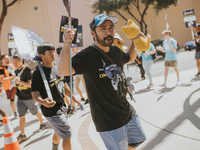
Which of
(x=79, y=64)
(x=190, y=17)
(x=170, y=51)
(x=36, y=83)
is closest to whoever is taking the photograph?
(x=79, y=64)

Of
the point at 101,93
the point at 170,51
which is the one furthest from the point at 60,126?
the point at 170,51

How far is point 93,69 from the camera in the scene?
6.70 ft

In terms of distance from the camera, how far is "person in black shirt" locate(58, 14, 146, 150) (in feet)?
6.54

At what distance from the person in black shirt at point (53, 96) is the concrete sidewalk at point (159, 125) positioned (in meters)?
0.73

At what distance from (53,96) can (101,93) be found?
1177 millimetres

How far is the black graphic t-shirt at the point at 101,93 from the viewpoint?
79.0 inches

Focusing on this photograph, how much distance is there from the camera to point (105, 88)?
204cm

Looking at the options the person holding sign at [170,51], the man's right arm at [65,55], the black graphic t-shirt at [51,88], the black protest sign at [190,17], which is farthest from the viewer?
the black protest sign at [190,17]

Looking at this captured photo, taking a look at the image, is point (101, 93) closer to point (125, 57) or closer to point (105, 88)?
point (105, 88)

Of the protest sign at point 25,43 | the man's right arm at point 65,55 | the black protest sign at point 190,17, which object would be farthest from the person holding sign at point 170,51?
the man's right arm at point 65,55

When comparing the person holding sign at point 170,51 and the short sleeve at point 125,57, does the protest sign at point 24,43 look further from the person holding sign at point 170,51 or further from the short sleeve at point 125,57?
the person holding sign at point 170,51

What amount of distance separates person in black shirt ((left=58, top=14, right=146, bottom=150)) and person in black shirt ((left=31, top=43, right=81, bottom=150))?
0.91m

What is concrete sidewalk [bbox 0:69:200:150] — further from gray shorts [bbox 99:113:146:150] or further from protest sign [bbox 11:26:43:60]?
protest sign [bbox 11:26:43:60]

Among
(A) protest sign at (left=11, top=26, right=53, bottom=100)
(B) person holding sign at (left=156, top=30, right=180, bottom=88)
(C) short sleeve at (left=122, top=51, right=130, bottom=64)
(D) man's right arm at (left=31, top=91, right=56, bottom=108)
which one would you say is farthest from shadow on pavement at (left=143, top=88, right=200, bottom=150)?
(A) protest sign at (left=11, top=26, right=53, bottom=100)
